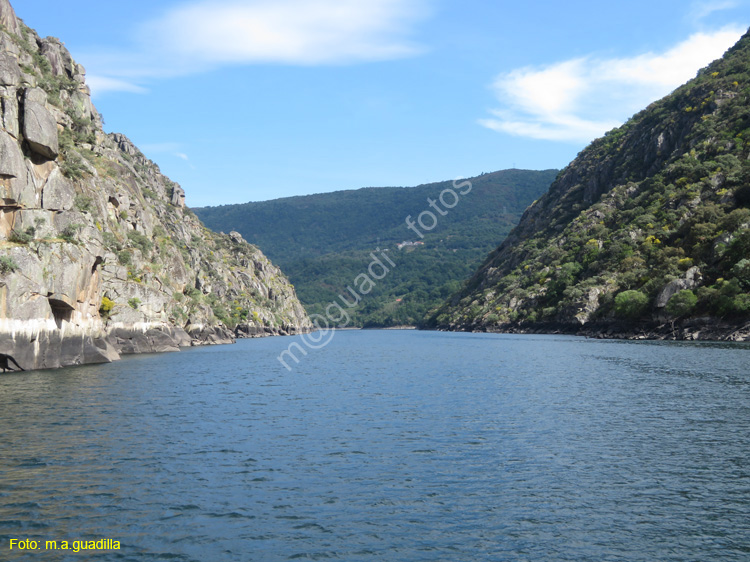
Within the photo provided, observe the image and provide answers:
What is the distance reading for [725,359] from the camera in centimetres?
5666

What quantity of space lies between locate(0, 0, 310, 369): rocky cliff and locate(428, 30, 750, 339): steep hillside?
77842mm

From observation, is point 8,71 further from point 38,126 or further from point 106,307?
point 106,307

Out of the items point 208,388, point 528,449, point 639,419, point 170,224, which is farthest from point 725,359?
point 170,224

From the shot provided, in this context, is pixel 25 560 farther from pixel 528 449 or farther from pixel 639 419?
pixel 639 419

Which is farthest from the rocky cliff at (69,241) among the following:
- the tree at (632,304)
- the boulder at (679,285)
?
the boulder at (679,285)

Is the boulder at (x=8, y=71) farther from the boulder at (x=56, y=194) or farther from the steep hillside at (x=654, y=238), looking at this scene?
the steep hillside at (x=654, y=238)

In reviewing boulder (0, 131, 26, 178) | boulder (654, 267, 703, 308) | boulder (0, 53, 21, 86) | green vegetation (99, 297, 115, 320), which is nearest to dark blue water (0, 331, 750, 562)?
boulder (0, 131, 26, 178)

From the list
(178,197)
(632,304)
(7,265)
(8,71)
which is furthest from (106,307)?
(178,197)

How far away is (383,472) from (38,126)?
49292mm

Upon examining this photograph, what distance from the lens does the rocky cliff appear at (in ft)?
164

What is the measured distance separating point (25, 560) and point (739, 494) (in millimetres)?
19936

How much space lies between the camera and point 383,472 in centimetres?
2147

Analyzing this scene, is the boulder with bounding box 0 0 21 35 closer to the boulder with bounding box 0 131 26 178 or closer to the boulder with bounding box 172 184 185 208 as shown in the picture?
the boulder with bounding box 0 131 26 178

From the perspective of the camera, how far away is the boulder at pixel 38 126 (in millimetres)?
53375
